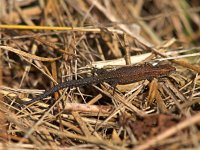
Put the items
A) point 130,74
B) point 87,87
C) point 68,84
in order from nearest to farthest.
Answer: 1. point 68,84
2. point 130,74
3. point 87,87

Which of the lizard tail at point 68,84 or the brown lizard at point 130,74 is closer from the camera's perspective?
the lizard tail at point 68,84

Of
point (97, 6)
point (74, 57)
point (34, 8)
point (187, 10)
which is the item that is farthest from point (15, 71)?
point (187, 10)

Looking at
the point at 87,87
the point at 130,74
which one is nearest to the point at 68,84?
the point at 87,87

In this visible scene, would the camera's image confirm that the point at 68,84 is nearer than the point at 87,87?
Yes

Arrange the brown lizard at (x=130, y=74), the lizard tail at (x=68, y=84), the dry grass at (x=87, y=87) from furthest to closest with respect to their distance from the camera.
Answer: the brown lizard at (x=130, y=74), the lizard tail at (x=68, y=84), the dry grass at (x=87, y=87)

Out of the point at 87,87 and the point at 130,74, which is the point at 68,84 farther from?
the point at 130,74

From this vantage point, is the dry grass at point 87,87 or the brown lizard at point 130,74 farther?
the brown lizard at point 130,74

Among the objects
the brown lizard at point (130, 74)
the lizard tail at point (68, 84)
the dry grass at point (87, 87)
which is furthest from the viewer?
the brown lizard at point (130, 74)

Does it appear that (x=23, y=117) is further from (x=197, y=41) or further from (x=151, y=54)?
(x=197, y=41)
